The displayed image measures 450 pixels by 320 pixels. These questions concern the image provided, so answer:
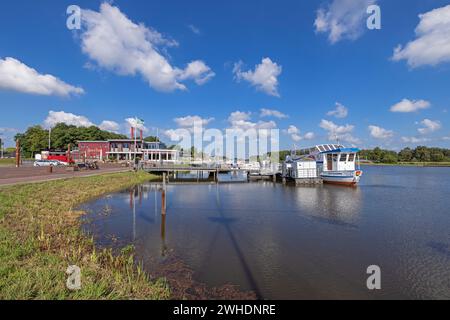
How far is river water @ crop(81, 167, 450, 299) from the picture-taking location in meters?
6.95

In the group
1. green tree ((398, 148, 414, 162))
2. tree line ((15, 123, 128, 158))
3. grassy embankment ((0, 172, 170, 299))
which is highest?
tree line ((15, 123, 128, 158))

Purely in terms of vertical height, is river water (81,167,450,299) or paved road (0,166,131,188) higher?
paved road (0,166,131,188)

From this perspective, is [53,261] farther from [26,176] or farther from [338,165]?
[338,165]

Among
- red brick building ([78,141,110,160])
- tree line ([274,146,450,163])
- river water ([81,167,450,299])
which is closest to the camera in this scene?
river water ([81,167,450,299])

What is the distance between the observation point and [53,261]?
21.7 feet

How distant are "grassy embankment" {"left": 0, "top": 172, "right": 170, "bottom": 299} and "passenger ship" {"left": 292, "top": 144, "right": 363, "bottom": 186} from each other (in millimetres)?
31397

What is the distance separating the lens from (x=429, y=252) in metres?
9.47

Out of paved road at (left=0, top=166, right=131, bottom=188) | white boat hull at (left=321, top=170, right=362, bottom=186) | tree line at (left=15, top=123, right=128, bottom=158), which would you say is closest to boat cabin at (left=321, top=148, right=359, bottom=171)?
white boat hull at (left=321, top=170, right=362, bottom=186)

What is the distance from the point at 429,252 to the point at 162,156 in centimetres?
5894

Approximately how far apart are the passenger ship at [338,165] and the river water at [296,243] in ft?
42.8

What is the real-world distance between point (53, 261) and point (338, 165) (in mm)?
34730

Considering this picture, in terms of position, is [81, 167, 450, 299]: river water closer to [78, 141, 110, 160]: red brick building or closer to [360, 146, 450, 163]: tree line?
[78, 141, 110, 160]: red brick building
